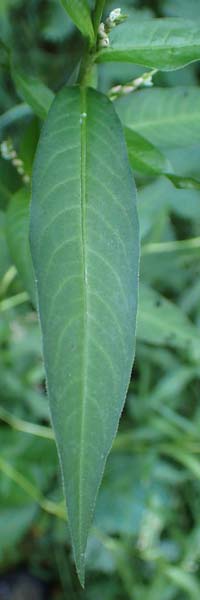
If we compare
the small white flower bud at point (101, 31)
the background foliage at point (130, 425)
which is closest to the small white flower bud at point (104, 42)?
the small white flower bud at point (101, 31)

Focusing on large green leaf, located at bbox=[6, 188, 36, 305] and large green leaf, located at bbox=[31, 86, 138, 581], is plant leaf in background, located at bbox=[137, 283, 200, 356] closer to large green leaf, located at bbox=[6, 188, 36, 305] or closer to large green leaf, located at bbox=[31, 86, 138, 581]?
large green leaf, located at bbox=[6, 188, 36, 305]

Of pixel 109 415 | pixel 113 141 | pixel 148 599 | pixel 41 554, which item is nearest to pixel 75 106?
pixel 113 141

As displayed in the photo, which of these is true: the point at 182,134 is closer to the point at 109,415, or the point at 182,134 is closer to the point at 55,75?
the point at 109,415

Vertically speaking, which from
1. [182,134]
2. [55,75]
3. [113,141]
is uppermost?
[113,141]

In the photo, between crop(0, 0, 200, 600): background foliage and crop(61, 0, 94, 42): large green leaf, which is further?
crop(0, 0, 200, 600): background foliage

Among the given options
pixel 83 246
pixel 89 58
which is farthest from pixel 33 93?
pixel 83 246

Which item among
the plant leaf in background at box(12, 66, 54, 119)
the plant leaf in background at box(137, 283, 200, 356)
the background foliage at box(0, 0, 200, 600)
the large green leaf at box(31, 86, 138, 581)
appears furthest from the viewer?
the background foliage at box(0, 0, 200, 600)

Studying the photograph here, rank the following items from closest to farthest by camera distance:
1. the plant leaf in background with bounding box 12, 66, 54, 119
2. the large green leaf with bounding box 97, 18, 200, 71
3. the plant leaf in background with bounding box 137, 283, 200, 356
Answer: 1. the large green leaf with bounding box 97, 18, 200, 71
2. the plant leaf in background with bounding box 12, 66, 54, 119
3. the plant leaf in background with bounding box 137, 283, 200, 356

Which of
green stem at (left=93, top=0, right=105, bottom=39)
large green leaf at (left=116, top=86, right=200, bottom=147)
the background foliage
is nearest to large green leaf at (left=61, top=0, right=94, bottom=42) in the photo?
green stem at (left=93, top=0, right=105, bottom=39)
